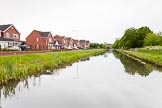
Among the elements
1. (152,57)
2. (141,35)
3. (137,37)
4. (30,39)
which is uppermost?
(141,35)

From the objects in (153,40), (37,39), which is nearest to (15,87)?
(37,39)

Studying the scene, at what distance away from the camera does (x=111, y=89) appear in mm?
15086

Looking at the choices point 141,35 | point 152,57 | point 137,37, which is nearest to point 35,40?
point 137,37

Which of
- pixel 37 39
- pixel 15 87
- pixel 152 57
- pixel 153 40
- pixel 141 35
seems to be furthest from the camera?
pixel 141 35

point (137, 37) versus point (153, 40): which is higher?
point (137, 37)

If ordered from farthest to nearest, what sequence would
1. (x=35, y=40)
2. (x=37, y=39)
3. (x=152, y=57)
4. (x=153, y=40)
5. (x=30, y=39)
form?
(x=153, y=40), (x=30, y=39), (x=35, y=40), (x=37, y=39), (x=152, y=57)

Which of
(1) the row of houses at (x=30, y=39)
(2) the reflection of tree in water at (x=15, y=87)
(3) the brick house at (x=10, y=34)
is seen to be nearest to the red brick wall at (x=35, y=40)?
(1) the row of houses at (x=30, y=39)

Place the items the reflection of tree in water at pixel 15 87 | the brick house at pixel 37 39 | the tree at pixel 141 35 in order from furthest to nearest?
1. the tree at pixel 141 35
2. the brick house at pixel 37 39
3. the reflection of tree in water at pixel 15 87

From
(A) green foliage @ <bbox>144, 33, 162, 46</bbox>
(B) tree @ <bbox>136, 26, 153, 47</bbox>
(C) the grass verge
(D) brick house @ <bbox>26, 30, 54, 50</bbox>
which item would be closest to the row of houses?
(D) brick house @ <bbox>26, 30, 54, 50</bbox>

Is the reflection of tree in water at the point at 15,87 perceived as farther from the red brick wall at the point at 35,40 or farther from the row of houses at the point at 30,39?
the red brick wall at the point at 35,40

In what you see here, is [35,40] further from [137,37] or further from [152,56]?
[152,56]

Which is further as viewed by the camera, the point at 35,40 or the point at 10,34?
the point at 35,40

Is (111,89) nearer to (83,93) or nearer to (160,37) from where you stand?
(83,93)

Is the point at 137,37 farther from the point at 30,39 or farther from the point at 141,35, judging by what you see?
the point at 30,39
